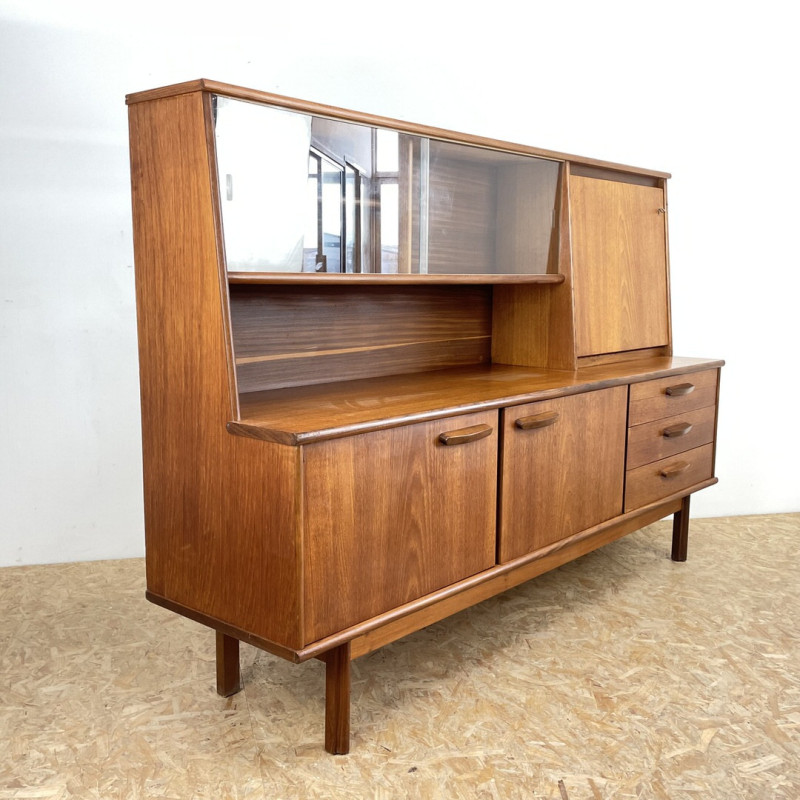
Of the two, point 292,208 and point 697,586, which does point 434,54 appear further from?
point 697,586

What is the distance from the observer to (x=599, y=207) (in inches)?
115

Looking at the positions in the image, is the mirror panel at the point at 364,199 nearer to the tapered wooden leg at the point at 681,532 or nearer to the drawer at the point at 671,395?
the drawer at the point at 671,395

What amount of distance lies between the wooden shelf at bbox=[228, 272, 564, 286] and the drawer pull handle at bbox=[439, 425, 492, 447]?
1.41 ft

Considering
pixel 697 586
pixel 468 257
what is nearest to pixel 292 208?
pixel 468 257

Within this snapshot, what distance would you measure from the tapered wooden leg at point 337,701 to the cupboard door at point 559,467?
568 millimetres

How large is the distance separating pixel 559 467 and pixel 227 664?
105cm

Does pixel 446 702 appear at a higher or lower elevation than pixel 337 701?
lower

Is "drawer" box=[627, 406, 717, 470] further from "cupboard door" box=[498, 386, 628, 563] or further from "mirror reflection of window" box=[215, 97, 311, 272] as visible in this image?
"mirror reflection of window" box=[215, 97, 311, 272]

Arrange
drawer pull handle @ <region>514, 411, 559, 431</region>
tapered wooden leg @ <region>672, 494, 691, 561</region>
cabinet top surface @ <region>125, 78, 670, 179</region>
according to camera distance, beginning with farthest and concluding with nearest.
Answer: tapered wooden leg @ <region>672, 494, 691, 561</region>, drawer pull handle @ <region>514, 411, 559, 431</region>, cabinet top surface @ <region>125, 78, 670, 179</region>

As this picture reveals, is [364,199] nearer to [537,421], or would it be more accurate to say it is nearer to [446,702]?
[537,421]

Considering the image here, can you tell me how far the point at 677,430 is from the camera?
297cm

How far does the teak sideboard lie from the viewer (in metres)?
1.78

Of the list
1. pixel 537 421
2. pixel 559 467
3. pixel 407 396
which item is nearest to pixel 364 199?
pixel 407 396

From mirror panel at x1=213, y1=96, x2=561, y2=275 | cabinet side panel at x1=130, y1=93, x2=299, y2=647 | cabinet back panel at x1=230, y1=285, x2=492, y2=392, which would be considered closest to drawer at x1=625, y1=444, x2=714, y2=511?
cabinet back panel at x1=230, y1=285, x2=492, y2=392
